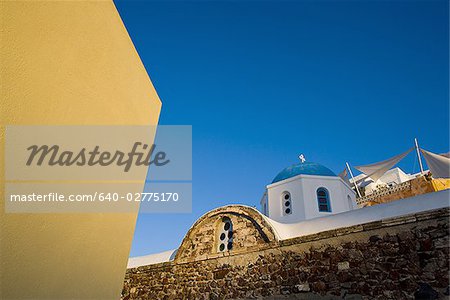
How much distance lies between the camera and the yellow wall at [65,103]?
4.30 ft

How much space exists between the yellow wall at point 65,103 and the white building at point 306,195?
401 inches

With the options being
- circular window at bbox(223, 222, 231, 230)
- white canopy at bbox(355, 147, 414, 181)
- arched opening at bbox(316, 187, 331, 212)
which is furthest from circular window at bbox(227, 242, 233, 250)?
white canopy at bbox(355, 147, 414, 181)

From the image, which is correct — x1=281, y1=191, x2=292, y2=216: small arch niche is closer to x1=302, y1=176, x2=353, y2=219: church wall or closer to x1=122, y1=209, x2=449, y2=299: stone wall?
x1=302, y1=176, x2=353, y2=219: church wall

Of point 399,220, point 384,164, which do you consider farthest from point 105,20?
point 384,164

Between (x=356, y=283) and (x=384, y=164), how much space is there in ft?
58.0

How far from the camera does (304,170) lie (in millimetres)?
12938

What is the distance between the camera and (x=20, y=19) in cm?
127

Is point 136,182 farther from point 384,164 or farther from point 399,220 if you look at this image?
point 384,164

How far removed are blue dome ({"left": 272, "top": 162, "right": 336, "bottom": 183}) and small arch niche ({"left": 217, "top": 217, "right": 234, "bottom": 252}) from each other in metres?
5.10

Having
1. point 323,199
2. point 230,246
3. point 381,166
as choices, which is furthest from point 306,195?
point 381,166

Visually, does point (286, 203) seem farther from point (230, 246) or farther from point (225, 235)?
point (230, 246)

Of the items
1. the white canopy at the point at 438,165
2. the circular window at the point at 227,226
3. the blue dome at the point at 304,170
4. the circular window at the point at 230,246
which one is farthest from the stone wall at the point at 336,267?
the white canopy at the point at 438,165

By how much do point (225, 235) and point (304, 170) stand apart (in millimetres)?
5711

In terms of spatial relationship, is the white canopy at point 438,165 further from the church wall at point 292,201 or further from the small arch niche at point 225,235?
the small arch niche at point 225,235
